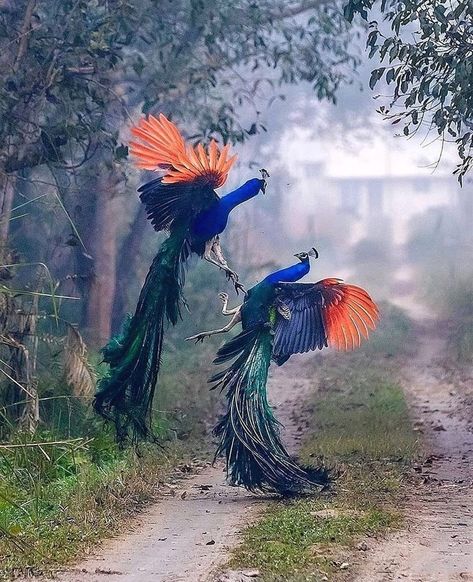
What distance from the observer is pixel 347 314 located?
8.52m

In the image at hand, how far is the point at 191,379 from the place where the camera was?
1636cm

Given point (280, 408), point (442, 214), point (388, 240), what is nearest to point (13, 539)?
point (280, 408)

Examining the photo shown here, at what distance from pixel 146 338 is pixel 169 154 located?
1.37m

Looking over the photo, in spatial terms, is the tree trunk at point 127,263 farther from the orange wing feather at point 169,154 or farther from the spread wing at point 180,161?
the orange wing feather at point 169,154

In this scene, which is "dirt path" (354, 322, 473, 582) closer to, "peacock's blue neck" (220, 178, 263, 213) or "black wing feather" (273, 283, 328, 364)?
"black wing feather" (273, 283, 328, 364)

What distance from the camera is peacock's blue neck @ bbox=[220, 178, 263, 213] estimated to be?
823cm

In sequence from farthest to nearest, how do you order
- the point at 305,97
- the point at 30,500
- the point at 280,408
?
the point at 305,97 → the point at 280,408 → the point at 30,500

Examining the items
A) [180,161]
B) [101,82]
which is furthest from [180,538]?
[101,82]

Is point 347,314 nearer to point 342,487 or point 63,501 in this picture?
point 342,487

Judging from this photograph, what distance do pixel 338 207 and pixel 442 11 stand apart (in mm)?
14453

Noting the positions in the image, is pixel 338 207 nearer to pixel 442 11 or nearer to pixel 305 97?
pixel 305 97

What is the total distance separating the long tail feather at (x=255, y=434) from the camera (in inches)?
324

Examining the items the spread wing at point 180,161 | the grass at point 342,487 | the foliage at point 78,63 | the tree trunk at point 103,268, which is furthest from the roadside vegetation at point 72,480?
the tree trunk at point 103,268

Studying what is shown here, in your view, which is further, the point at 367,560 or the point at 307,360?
the point at 307,360
